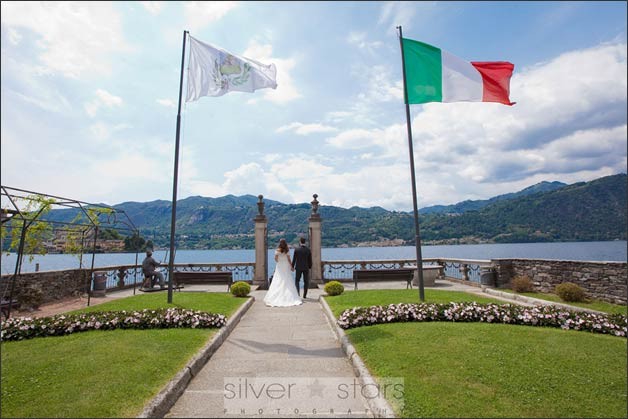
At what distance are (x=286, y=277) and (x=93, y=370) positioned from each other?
25.7ft

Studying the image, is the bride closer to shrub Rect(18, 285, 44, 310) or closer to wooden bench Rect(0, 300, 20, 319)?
wooden bench Rect(0, 300, 20, 319)

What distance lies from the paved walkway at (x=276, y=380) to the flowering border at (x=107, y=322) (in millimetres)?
896

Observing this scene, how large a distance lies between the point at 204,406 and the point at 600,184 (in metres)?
181

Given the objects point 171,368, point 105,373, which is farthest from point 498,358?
point 105,373

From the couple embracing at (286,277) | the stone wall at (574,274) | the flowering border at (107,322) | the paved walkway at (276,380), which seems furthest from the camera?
the couple embracing at (286,277)

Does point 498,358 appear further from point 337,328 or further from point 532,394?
point 337,328

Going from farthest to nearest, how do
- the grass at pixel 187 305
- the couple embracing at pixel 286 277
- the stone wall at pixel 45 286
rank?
the couple embracing at pixel 286 277
the stone wall at pixel 45 286
the grass at pixel 187 305

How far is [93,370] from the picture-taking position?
16.1 ft

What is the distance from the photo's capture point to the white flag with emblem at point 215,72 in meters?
10.6

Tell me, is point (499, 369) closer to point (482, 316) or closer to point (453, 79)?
point (482, 316)

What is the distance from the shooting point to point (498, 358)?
524 centimetres

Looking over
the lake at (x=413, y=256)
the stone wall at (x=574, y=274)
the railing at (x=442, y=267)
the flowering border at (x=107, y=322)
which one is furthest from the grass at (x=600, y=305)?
the lake at (x=413, y=256)

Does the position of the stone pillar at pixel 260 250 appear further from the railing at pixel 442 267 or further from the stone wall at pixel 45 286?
the stone wall at pixel 45 286

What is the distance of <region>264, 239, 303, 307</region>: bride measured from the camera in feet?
38.6
